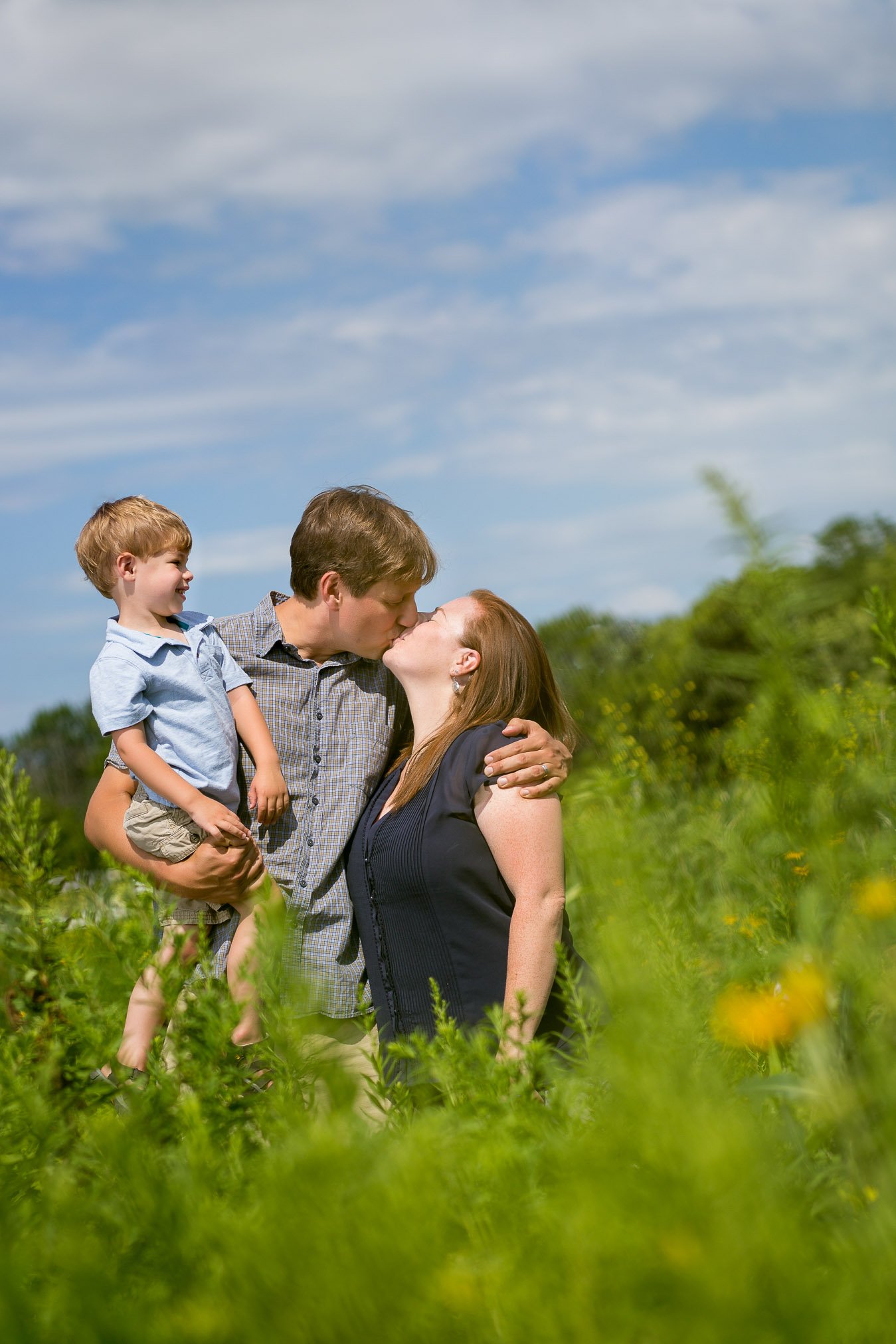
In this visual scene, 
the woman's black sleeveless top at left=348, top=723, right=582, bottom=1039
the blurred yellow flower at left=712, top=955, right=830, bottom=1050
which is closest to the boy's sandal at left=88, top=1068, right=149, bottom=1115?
the blurred yellow flower at left=712, top=955, right=830, bottom=1050

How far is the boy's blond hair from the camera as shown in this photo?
323 cm

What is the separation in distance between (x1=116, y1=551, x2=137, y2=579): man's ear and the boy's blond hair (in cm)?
1

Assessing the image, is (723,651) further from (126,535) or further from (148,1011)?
(126,535)

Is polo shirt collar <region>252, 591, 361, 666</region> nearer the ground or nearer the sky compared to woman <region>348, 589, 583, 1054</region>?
nearer the sky

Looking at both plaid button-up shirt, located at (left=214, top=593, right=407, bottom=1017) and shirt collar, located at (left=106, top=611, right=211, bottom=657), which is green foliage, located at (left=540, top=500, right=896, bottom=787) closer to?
plaid button-up shirt, located at (left=214, top=593, right=407, bottom=1017)

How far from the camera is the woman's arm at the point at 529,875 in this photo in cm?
251

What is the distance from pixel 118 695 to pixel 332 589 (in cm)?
66

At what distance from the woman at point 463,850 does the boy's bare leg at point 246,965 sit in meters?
0.29

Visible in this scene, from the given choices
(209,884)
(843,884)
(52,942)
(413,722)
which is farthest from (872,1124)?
(413,722)

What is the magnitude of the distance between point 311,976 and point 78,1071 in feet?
1.29

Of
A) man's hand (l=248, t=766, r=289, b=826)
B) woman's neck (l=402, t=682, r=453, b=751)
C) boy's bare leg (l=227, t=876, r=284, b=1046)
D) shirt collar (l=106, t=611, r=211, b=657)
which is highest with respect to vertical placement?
shirt collar (l=106, t=611, r=211, b=657)

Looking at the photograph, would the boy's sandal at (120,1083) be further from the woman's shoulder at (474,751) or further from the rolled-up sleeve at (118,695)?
the rolled-up sleeve at (118,695)

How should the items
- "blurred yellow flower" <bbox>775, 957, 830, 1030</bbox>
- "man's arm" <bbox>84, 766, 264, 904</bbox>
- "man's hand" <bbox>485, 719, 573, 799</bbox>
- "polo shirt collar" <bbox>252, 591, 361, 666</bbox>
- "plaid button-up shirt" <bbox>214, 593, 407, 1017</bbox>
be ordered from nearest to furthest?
"blurred yellow flower" <bbox>775, 957, 830, 1030</bbox>
"man's hand" <bbox>485, 719, 573, 799</bbox>
"man's arm" <bbox>84, 766, 264, 904</bbox>
"plaid button-up shirt" <bbox>214, 593, 407, 1017</bbox>
"polo shirt collar" <bbox>252, 591, 361, 666</bbox>

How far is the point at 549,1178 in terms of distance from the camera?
46.0 inches
